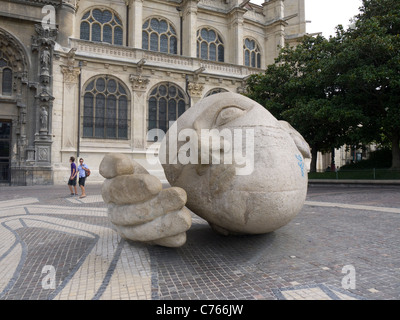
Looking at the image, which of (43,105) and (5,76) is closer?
(43,105)

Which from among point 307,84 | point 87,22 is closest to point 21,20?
point 87,22

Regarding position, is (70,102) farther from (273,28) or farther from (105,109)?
(273,28)

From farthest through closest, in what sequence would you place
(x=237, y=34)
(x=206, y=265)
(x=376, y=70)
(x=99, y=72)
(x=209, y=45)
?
(x=209, y=45), (x=237, y=34), (x=99, y=72), (x=376, y=70), (x=206, y=265)

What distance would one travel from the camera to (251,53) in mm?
28781

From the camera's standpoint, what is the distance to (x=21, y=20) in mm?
18453

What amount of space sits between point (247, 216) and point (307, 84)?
14.2m

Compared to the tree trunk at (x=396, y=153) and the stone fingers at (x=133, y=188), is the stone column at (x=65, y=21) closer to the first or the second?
the stone fingers at (x=133, y=188)

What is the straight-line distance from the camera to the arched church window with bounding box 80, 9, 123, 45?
22266 mm

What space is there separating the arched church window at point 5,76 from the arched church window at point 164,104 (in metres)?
9.55

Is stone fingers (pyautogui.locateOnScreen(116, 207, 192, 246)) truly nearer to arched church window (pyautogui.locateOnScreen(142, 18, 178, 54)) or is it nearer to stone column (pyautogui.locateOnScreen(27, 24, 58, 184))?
stone column (pyautogui.locateOnScreen(27, 24, 58, 184))

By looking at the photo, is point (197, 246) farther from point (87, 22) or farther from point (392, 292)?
point (87, 22)

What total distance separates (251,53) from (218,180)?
2815 cm

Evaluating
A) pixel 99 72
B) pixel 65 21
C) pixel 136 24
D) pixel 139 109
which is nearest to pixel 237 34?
pixel 136 24

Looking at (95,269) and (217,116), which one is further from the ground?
(217,116)
